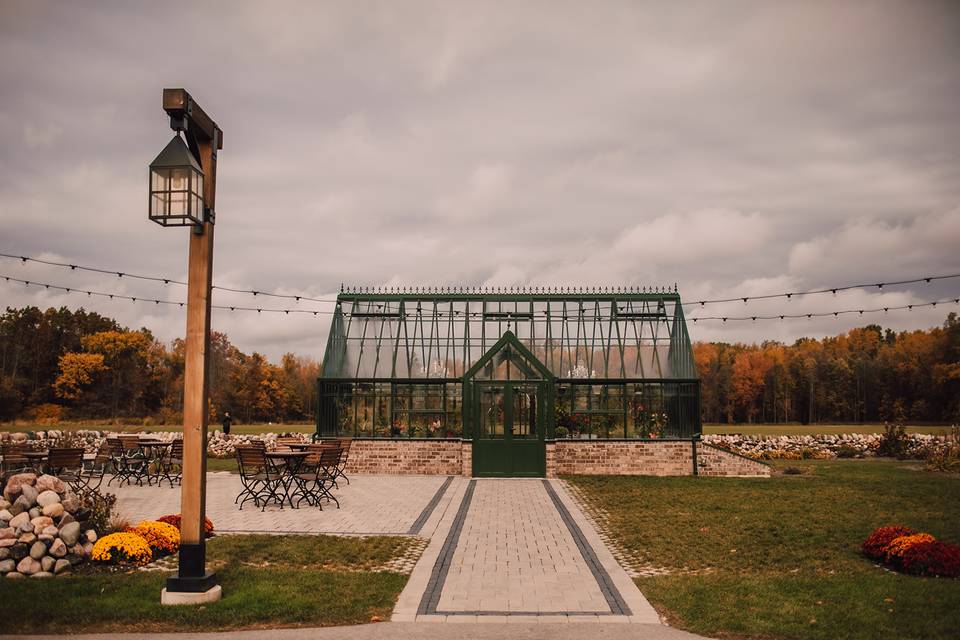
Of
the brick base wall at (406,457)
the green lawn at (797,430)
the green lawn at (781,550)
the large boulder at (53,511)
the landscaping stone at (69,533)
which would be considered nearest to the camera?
the green lawn at (781,550)

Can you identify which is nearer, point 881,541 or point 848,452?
point 881,541

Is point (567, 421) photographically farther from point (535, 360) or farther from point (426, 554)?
point (426, 554)

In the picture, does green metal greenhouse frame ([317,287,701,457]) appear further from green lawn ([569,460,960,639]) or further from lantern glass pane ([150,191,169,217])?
lantern glass pane ([150,191,169,217])

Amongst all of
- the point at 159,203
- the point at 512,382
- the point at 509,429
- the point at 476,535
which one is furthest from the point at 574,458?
the point at 159,203

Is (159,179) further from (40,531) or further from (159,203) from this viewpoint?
(40,531)

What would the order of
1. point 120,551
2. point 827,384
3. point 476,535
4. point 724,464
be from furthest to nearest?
point 827,384 < point 724,464 < point 476,535 < point 120,551

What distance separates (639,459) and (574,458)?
1.97 metres

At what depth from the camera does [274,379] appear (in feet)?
181

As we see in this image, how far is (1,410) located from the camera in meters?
44.0

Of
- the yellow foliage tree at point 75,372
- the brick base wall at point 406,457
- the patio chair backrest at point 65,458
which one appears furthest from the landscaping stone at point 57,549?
the yellow foliage tree at point 75,372

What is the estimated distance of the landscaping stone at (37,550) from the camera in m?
8.36

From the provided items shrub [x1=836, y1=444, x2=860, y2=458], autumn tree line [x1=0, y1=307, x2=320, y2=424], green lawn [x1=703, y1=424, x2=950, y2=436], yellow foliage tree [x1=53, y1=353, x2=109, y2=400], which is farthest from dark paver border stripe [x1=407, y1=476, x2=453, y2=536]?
yellow foliage tree [x1=53, y1=353, x2=109, y2=400]

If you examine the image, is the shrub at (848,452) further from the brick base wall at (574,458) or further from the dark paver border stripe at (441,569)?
the dark paver border stripe at (441,569)

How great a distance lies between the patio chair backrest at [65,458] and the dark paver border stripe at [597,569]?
10.1m
